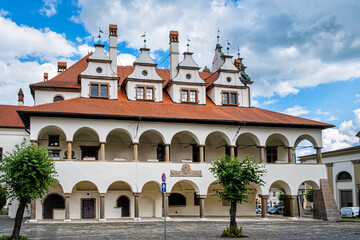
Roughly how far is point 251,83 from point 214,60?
234 inches

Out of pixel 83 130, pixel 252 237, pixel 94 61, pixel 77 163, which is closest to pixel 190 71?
pixel 94 61

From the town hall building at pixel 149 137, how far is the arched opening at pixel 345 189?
15.4 meters

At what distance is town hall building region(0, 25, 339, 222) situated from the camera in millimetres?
31406

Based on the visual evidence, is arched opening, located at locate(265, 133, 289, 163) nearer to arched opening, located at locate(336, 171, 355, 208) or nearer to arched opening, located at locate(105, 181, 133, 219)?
arched opening, located at locate(105, 181, 133, 219)

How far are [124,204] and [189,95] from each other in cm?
1089

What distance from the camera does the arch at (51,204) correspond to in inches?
1275

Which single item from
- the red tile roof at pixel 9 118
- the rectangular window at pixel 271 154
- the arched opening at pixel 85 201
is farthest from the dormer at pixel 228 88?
the red tile roof at pixel 9 118

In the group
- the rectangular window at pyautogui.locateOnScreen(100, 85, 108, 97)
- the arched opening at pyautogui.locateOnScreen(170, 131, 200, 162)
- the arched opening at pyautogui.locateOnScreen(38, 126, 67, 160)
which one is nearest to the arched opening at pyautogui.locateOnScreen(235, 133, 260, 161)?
the arched opening at pyautogui.locateOnScreen(170, 131, 200, 162)

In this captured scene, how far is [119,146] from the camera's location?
35312 mm

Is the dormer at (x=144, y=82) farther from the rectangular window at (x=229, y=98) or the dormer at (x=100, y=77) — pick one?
the rectangular window at (x=229, y=98)

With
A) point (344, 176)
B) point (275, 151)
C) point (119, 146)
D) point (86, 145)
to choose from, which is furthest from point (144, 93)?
point (344, 176)

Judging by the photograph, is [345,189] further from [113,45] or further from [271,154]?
[113,45]

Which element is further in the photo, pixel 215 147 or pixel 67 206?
pixel 215 147

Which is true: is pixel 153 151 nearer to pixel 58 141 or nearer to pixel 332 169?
pixel 58 141
